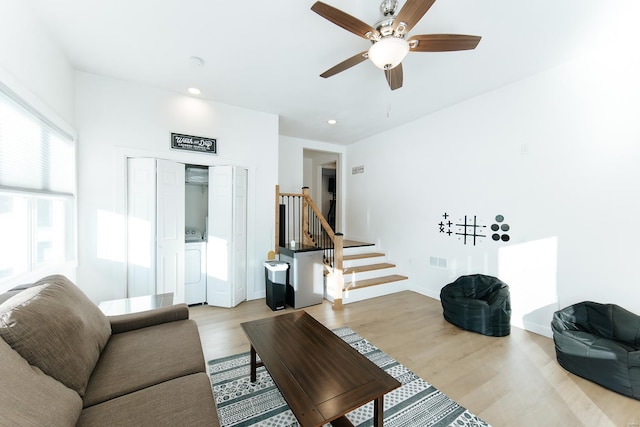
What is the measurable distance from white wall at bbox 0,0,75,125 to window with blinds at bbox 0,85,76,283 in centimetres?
15

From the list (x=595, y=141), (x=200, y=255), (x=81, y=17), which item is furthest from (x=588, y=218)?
(x=81, y=17)

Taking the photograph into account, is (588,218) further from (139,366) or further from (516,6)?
(139,366)

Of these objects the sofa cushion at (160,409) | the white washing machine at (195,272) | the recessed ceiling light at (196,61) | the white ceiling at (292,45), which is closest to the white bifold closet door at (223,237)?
the white washing machine at (195,272)

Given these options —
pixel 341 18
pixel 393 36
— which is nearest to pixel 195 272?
pixel 341 18

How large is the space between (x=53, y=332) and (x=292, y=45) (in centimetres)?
271

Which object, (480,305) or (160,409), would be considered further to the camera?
(480,305)

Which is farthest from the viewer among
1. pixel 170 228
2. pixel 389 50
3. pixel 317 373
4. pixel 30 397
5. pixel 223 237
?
pixel 223 237

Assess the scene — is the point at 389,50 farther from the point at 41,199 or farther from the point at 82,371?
the point at 41,199

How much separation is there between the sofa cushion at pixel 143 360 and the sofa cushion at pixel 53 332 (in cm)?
8

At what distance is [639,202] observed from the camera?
232 cm

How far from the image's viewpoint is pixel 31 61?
6.62 feet

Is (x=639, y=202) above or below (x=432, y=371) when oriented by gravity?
above

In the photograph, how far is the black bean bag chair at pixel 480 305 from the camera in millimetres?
2852

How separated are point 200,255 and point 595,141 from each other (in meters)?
4.95
